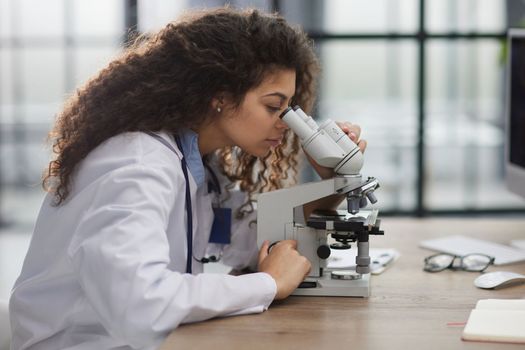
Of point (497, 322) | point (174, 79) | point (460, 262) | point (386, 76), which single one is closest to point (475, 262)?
point (460, 262)

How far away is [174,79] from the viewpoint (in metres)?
1.91

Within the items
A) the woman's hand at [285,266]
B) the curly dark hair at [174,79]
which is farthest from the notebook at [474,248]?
the curly dark hair at [174,79]

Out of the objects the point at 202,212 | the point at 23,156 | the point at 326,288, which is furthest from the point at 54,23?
the point at 326,288

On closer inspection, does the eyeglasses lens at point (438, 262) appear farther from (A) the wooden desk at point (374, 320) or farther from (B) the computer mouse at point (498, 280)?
(B) the computer mouse at point (498, 280)

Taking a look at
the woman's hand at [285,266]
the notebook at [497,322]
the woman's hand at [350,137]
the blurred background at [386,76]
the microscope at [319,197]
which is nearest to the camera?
the notebook at [497,322]

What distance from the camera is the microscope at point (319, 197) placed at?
1.90 m

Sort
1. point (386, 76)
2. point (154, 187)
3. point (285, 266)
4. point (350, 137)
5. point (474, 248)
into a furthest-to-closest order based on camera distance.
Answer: point (386, 76), point (474, 248), point (350, 137), point (285, 266), point (154, 187)

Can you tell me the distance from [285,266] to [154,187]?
0.35 m

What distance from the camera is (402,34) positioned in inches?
202

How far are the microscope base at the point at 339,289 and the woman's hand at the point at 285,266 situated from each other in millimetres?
47

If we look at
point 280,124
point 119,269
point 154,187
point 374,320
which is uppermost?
point 280,124

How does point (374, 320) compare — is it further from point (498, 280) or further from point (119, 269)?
point (119, 269)

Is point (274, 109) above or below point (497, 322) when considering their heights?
above

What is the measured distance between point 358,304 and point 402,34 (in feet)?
11.7
